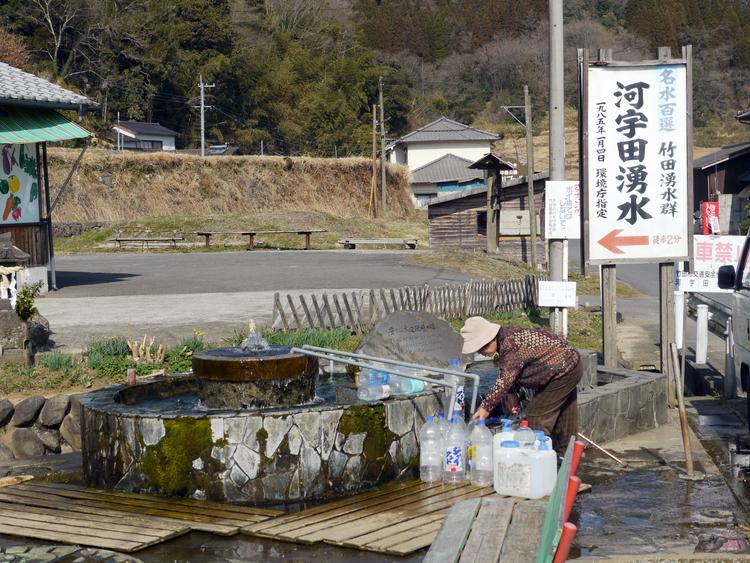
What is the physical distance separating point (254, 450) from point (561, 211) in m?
7.15

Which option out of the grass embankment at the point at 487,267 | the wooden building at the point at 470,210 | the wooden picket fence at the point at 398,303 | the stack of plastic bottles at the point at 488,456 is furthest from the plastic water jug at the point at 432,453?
the wooden building at the point at 470,210

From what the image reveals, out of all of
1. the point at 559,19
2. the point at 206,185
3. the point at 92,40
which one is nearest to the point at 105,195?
the point at 206,185

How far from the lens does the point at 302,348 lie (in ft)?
30.7

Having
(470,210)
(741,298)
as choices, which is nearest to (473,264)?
(470,210)

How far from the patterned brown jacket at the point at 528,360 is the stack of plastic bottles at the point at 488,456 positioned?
335 millimetres

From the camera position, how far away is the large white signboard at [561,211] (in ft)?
46.1

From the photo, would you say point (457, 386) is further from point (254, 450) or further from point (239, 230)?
point (239, 230)

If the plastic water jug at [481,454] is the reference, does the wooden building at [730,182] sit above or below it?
above

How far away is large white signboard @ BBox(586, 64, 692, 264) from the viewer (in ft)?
42.8

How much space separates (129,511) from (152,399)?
9.88 ft

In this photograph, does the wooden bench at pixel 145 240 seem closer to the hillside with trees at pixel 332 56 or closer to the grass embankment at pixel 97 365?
the hillside with trees at pixel 332 56

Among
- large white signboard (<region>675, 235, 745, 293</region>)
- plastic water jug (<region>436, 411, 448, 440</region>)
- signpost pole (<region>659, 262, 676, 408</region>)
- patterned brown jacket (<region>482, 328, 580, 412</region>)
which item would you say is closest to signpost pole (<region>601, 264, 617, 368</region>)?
signpost pole (<region>659, 262, 676, 408</region>)

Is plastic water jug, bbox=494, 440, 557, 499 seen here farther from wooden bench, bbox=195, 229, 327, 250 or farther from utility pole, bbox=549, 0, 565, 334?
wooden bench, bbox=195, 229, 327, 250

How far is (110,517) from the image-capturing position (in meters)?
7.67
